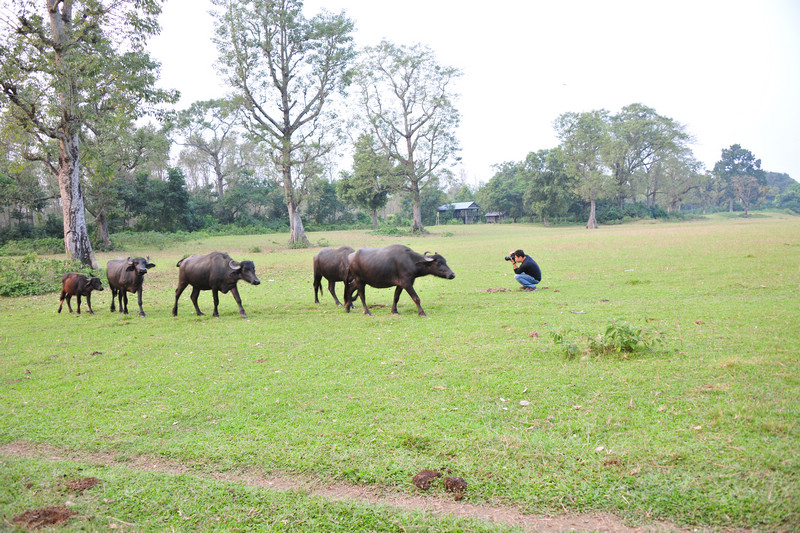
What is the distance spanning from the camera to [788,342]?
6426 millimetres

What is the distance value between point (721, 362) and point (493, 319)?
171 inches

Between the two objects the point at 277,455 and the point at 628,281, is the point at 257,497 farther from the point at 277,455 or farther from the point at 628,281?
the point at 628,281

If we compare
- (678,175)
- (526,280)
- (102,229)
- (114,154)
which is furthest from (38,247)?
(678,175)

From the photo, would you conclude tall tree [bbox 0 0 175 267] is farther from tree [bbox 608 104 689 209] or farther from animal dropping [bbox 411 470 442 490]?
tree [bbox 608 104 689 209]

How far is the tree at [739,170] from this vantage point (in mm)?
87875

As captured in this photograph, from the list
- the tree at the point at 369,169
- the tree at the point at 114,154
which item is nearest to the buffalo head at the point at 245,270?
the tree at the point at 114,154

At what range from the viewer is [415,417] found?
16.2 ft

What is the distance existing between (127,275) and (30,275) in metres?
6.96

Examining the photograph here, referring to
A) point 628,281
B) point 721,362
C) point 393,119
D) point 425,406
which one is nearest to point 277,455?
point 425,406

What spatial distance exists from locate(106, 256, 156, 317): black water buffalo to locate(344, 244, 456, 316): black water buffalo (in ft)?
17.4

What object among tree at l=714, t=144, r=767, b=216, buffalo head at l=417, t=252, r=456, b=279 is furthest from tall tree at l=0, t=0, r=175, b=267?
tree at l=714, t=144, r=767, b=216

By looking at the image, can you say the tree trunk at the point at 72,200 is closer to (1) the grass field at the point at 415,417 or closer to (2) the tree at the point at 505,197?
(1) the grass field at the point at 415,417

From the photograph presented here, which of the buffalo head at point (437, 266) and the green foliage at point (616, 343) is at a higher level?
the buffalo head at point (437, 266)

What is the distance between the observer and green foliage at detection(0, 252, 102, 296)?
1536 cm
